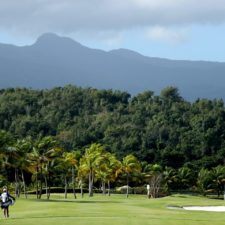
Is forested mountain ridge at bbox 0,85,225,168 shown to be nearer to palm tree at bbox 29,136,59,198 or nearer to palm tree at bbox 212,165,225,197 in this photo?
palm tree at bbox 212,165,225,197

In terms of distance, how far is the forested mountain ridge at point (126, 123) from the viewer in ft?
491

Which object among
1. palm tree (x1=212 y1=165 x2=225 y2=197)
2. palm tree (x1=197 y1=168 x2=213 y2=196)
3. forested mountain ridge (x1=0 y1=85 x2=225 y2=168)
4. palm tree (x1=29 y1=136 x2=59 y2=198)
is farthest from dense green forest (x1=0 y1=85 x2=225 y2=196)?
palm tree (x1=29 y1=136 x2=59 y2=198)

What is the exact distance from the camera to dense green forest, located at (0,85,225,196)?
146125mm

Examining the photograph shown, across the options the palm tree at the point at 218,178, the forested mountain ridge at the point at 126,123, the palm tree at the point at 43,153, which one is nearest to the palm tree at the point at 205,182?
the palm tree at the point at 218,178

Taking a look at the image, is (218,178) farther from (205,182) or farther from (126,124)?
(126,124)

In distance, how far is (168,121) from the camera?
17312cm

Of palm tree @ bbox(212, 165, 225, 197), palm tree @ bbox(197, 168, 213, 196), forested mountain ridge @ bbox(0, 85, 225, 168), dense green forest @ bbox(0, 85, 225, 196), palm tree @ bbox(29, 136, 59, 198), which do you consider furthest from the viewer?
forested mountain ridge @ bbox(0, 85, 225, 168)

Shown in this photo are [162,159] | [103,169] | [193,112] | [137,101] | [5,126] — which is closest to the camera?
[103,169]

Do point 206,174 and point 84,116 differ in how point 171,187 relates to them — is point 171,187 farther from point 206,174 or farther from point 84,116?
point 84,116

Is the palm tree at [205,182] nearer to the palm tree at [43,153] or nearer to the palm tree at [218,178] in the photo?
the palm tree at [218,178]

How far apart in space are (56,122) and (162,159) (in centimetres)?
4285

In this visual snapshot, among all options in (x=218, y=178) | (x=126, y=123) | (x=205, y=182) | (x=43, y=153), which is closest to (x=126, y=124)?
(x=126, y=123)

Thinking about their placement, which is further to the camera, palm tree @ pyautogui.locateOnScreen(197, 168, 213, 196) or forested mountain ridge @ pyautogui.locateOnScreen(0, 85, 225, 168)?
forested mountain ridge @ pyautogui.locateOnScreen(0, 85, 225, 168)

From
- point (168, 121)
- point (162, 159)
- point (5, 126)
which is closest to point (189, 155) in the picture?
point (162, 159)
